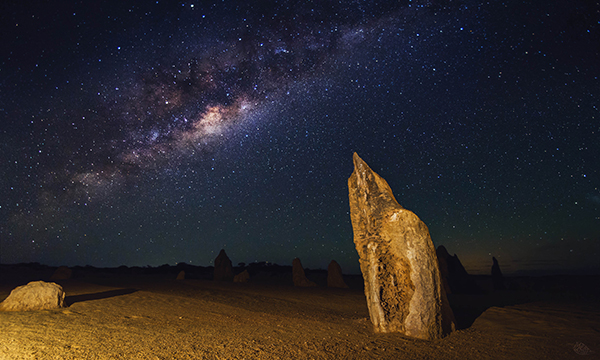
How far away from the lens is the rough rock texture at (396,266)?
25.6 ft

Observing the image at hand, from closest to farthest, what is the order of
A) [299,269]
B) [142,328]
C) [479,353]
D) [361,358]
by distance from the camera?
1. [361,358]
2. [479,353]
3. [142,328]
4. [299,269]

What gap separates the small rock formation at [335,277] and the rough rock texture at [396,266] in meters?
16.5

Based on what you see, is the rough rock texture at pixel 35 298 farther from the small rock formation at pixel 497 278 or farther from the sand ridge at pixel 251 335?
the small rock formation at pixel 497 278

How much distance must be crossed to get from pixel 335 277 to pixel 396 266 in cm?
1729

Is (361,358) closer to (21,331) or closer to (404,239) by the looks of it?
(404,239)

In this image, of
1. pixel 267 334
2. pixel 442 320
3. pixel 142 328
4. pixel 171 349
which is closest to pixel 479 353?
pixel 442 320

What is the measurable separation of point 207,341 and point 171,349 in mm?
890

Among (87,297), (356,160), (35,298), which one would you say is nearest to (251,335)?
(356,160)

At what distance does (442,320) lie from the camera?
313 inches

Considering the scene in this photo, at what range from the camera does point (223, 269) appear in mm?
29531

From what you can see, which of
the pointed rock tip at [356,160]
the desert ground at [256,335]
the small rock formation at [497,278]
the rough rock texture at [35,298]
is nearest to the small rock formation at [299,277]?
the desert ground at [256,335]

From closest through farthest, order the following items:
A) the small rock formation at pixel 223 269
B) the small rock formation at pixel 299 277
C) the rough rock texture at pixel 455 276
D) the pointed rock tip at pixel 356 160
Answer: the pointed rock tip at pixel 356 160 < the rough rock texture at pixel 455 276 < the small rock formation at pixel 299 277 < the small rock formation at pixel 223 269

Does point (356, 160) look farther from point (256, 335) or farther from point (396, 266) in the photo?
point (256, 335)

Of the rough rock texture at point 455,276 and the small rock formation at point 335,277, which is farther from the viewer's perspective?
the small rock formation at point 335,277
